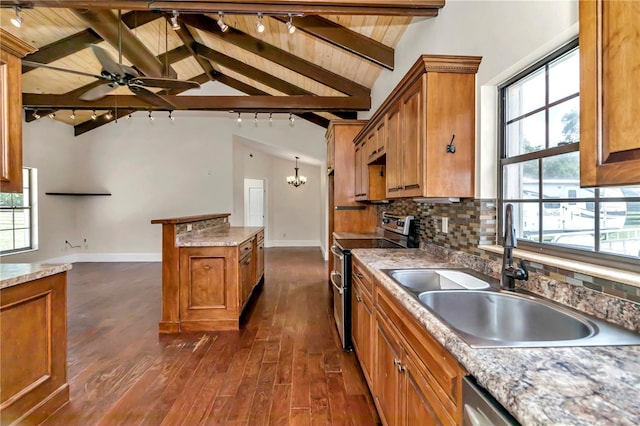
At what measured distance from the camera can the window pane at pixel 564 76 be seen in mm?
1383

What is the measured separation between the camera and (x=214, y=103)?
5320 millimetres

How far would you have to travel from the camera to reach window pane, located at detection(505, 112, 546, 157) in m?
1.61

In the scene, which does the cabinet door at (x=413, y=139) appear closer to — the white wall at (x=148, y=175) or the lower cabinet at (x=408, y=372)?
the lower cabinet at (x=408, y=372)

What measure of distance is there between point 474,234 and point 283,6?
87.9 inches

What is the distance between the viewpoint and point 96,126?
7219 millimetres

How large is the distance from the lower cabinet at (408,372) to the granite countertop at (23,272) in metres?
1.82

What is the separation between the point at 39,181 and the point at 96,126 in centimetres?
168

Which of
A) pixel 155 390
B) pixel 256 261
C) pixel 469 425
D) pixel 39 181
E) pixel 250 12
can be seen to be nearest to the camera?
pixel 469 425

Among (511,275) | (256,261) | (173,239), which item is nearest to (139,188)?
(256,261)

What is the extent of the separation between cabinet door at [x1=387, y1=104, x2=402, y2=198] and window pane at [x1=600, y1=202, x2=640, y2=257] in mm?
1276

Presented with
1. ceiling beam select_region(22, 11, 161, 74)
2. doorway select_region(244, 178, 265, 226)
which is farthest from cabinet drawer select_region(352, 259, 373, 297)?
doorway select_region(244, 178, 265, 226)

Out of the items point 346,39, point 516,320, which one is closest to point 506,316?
point 516,320

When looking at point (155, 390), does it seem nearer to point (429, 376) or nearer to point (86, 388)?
point (86, 388)

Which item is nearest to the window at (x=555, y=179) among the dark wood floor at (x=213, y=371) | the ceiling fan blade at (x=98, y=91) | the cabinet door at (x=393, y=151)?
the cabinet door at (x=393, y=151)
